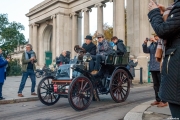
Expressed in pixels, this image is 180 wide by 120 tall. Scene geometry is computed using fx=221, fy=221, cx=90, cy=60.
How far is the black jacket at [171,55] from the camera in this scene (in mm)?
1874

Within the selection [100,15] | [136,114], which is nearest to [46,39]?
[100,15]

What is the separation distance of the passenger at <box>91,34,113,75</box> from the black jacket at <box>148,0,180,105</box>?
468cm

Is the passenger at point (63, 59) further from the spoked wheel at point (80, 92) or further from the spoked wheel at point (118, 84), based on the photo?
the spoked wheel at point (80, 92)

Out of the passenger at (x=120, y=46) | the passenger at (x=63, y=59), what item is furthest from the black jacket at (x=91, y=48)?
the passenger at (x=63, y=59)

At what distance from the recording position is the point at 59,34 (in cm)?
2914

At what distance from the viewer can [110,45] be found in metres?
7.40

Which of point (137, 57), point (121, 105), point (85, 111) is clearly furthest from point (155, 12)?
point (137, 57)

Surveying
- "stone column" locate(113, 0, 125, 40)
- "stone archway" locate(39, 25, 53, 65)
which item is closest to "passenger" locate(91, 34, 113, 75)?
"stone column" locate(113, 0, 125, 40)

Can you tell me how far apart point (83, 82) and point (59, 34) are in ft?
78.2

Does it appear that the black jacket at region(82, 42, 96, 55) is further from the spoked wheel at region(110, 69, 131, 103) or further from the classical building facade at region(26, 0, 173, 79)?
the classical building facade at region(26, 0, 173, 79)

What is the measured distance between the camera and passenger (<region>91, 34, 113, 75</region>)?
6692 mm

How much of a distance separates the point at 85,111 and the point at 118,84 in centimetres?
167

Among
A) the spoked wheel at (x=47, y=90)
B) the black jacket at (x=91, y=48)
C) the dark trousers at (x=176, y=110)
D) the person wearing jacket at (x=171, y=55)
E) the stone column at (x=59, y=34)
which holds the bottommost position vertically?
the spoked wheel at (x=47, y=90)

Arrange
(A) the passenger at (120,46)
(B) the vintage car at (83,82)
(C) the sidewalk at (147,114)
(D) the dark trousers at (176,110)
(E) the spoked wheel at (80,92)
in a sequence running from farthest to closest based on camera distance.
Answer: (A) the passenger at (120,46)
(B) the vintage car at (83,82)
(E) the spoked wheel at (80,92)
(C) the sidewalk at (147,114)
(D) the dark trousers at (176,110)
